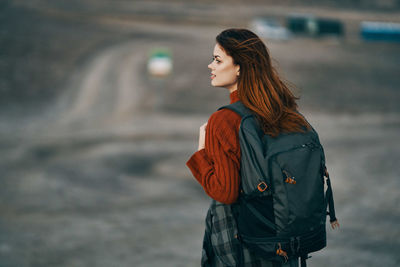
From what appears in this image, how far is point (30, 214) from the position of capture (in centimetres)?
641

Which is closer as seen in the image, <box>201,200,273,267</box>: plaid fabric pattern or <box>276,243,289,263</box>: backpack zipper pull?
<box>276,243,289,263</box>: backpack zipper pull

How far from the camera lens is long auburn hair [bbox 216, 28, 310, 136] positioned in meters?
2.16

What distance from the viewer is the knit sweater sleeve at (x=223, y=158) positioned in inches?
82.5

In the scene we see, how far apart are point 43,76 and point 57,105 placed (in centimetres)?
342

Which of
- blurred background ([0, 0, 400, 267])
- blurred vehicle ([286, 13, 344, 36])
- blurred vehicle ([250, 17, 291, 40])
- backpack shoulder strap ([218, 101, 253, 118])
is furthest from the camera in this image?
blurred vehicle ([286, 13, 344, 36])

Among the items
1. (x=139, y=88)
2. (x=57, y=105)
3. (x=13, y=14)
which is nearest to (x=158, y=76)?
(x=139, y=88)

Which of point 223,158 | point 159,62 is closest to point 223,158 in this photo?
point 223,158

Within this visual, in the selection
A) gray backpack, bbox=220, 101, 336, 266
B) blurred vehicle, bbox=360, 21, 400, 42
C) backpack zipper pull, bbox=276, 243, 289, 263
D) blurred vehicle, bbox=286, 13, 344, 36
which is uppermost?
blurred vehicle, bbox=286, 13, 344, 36

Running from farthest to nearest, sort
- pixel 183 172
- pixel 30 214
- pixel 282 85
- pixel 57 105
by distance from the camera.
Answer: pixel 57 105
pixel 183 172
pixel 30 214
pixel 282 85

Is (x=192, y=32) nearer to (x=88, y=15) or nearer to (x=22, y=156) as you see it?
(x=88, y=15)

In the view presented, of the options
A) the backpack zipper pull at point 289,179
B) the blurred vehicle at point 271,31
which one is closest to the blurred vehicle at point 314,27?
the blurred vehicle at point 271,31

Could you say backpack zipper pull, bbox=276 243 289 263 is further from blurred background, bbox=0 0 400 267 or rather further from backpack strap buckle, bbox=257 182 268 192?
blurred background, bbox=0 0 400 267

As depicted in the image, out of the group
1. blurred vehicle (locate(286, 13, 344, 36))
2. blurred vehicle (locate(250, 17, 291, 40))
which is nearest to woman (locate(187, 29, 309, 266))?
blurred vehicle (locate(250, 17, 291, 40))

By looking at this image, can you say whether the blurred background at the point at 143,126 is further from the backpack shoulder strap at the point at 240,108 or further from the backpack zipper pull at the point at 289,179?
the backpack zipper pull at the point at 289,179
